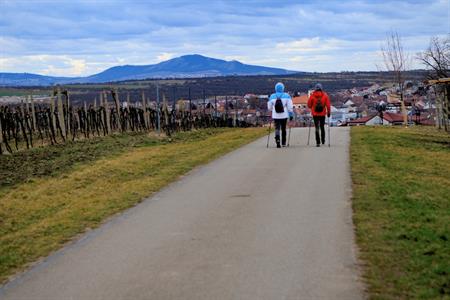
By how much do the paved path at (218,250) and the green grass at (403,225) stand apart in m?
0.24

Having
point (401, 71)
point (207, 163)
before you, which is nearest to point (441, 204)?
point (207, 163)

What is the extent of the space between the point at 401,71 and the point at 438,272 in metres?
42.0

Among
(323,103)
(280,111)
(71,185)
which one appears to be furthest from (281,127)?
(71,185)

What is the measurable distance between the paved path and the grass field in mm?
427

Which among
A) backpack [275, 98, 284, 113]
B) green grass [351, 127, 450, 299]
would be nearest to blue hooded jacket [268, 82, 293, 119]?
backpack [275, 98, 284, 113]

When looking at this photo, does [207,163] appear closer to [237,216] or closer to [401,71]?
[237,216]

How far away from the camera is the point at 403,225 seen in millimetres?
8680

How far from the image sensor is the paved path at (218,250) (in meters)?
6.20

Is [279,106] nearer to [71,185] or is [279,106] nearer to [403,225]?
[71,185]

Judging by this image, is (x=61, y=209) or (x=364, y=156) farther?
(x=364, y=156)

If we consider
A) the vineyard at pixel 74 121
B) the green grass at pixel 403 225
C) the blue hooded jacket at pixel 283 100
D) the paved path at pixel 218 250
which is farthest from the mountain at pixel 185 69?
the paved path at pixel 218 250

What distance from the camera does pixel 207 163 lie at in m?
16.8

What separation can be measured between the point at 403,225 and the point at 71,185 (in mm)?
7870

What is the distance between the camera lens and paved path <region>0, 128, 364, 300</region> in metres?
6.20
